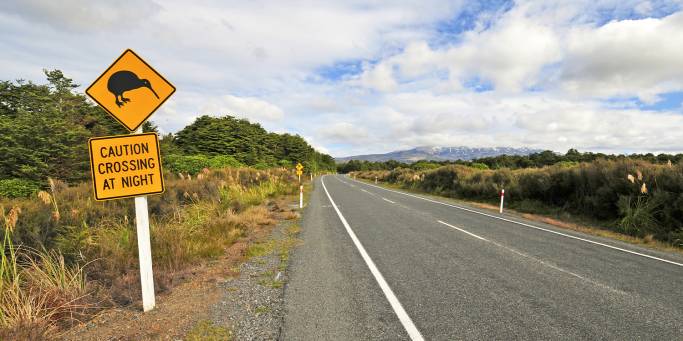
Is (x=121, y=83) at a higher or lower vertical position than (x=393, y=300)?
higher

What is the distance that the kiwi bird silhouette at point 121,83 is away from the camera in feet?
12.5

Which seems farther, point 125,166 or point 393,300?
point 393,300

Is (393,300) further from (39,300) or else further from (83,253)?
(83,253)

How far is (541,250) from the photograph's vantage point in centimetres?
731

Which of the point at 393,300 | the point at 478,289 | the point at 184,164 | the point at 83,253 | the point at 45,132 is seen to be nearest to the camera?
the point at 393,300

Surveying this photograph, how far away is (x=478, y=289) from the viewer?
15.6 feet

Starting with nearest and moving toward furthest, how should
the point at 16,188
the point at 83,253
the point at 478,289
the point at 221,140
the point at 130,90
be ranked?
the point at 130,90 → the point at 478,289 → the point at 83,253 → the point at 16,188 → the point at 221,140

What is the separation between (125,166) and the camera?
12.4 feet

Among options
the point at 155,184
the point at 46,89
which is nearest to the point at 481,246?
the point at 155,184

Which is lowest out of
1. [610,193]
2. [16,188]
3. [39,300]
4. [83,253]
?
[610,193]

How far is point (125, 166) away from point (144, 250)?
3.53 feet

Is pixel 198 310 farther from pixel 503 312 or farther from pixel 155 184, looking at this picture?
pixel 503 312

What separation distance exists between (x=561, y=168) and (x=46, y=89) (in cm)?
3697

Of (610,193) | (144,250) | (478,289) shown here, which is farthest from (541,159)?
(144,250)
